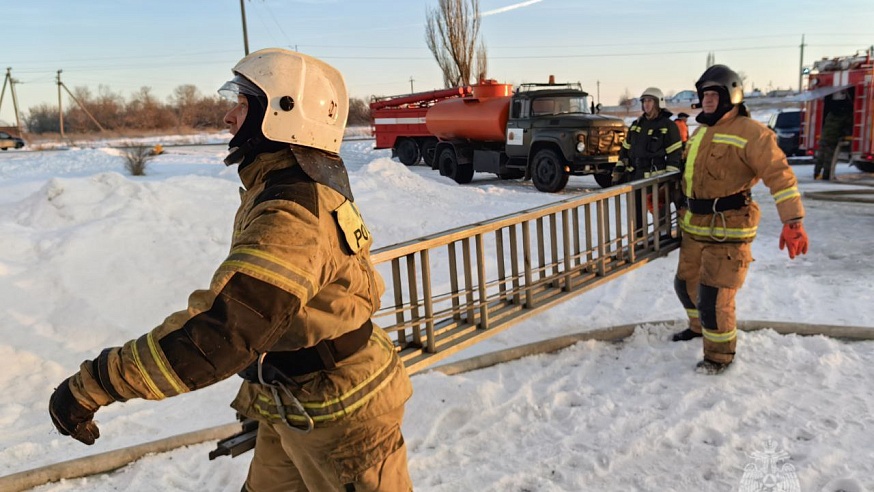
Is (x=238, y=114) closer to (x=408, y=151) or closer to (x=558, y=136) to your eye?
(x=558, y=136)

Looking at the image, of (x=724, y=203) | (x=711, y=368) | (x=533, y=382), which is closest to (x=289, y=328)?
(x=533, y=382)

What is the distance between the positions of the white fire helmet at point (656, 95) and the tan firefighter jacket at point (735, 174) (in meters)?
2.81

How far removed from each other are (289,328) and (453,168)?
14.4m

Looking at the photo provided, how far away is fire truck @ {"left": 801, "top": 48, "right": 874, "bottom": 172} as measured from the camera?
12466mm

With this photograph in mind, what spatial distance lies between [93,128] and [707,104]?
5700cm

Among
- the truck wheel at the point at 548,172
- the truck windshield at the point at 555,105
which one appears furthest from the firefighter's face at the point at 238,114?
the truck windshield at the point at 555,105

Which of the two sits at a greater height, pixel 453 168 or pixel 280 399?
pixel 280 399

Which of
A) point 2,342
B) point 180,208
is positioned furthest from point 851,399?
point 180,208

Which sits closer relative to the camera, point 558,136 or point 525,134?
point 558,136

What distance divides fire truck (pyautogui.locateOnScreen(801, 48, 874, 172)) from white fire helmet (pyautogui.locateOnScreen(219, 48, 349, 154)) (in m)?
13.3

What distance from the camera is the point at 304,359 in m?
1.83

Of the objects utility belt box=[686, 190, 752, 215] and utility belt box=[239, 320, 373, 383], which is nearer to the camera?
utility belt box=[239, 320, 373, 383]

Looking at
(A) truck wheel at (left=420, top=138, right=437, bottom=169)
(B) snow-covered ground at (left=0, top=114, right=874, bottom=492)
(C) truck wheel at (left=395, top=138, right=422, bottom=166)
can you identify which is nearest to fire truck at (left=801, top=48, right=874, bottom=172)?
(B) snow-covered ground at (left=0, top=114, right=874, bottom=492)

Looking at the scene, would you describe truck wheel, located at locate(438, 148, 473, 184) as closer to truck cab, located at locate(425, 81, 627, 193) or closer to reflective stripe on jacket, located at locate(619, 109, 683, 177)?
truck cab, located at locate(425, 81, 627, 193)
